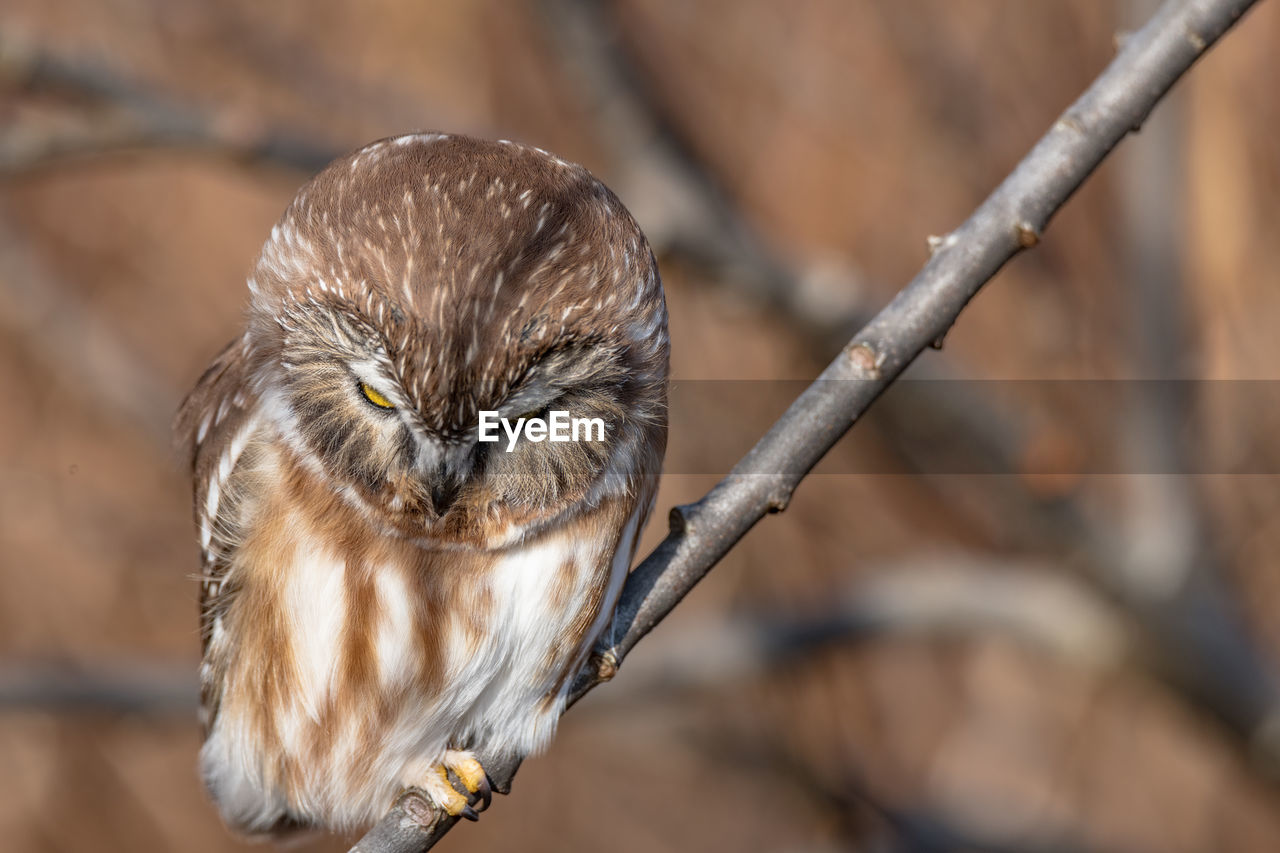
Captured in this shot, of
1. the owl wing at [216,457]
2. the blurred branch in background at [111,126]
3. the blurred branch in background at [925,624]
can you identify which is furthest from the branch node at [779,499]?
the blurred branch in background at [925,624]

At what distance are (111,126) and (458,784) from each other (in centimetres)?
254

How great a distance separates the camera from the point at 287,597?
111 inches

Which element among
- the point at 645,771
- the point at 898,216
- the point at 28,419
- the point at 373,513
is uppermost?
the point at 898,216

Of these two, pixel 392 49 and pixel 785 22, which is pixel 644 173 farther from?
pixel 392 49

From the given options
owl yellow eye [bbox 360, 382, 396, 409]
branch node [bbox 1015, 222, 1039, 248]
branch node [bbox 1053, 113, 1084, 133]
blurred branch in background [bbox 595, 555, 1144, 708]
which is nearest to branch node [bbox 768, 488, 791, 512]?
branch node [bbox 1015, 222, 1039, 248]

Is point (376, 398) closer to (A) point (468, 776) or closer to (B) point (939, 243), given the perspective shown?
(A) point (468, 776)

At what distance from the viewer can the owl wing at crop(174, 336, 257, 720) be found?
285cm

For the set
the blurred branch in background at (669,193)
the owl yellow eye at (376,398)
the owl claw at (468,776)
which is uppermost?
the blurred branch in background at (669,193)

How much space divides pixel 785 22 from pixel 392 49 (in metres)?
2.48

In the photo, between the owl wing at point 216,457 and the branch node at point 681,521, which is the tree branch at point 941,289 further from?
the owl wing at point 216,457

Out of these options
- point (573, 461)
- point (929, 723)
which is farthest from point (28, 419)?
point (573, 461)

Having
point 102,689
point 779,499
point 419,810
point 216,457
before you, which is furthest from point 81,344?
point 779,499

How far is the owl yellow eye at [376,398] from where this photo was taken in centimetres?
220

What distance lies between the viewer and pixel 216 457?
302 centimetres
